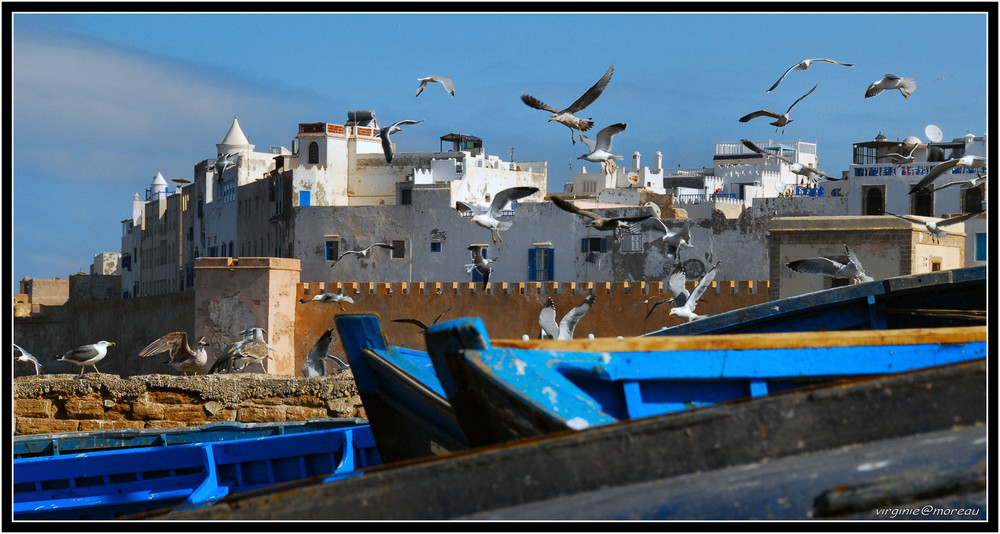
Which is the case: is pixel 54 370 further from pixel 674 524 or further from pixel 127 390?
pixel 674 524

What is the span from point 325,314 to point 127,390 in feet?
72.3

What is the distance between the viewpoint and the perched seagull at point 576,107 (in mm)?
14250

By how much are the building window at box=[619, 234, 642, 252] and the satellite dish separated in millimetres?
8801

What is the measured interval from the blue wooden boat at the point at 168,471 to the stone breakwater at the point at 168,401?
270 centimetres

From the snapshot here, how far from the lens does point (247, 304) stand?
34.2 meters

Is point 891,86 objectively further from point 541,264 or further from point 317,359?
point 541,264

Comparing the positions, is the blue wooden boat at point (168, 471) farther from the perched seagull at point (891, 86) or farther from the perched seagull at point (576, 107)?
the perched seagull at point (891, 86)

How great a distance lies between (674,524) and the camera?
3.93 m

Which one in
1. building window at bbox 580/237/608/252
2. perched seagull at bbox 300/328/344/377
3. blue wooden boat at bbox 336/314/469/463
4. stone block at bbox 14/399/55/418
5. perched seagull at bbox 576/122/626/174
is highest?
perched seagull at bbox 576/122/626/174

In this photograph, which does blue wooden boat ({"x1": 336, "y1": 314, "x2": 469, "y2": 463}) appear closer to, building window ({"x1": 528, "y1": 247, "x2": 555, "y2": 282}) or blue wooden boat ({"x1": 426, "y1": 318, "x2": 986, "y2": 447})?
blue wooden boat ({"x1": 426, "y1": 318, "x2": 986, "y2": 447})

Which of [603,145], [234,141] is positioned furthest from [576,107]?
[234,141]

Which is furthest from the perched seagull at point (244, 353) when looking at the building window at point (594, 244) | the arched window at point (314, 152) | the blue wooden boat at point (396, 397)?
the arched window at point (314, 152)

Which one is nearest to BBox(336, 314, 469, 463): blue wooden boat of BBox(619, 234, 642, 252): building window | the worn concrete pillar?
the worn concrete pillar

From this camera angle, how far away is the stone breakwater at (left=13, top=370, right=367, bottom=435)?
12867mm
